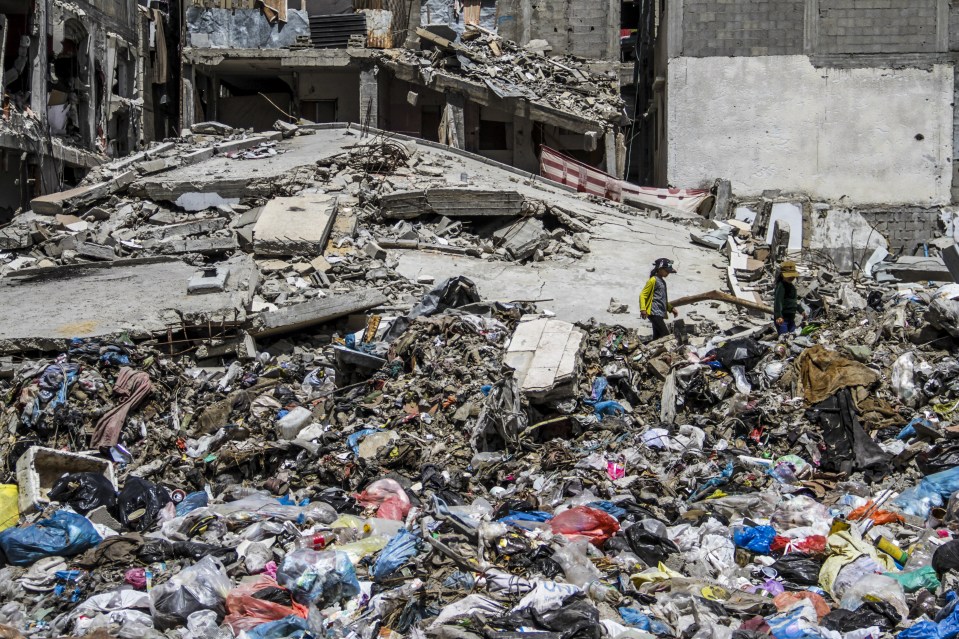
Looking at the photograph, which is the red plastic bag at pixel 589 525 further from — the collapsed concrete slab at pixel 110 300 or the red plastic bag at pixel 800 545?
the collapsed concrete slab at pixel 110 300

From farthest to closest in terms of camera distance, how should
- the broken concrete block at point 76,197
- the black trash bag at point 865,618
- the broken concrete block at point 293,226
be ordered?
the broken concrete block at point 76,197 → the broken concrete block at point 293,226 → the black trash bag at point 865,618

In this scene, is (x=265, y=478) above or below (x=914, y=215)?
below

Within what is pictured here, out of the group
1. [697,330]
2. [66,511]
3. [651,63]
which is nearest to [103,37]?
[651,63]

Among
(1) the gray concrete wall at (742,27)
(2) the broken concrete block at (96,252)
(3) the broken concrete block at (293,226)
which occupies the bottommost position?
(2) the broken concrete block at (96,252)

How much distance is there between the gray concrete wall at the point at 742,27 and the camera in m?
19.7

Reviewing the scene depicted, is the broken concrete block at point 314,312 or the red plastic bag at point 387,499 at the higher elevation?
the broken concrete block at point 314,312

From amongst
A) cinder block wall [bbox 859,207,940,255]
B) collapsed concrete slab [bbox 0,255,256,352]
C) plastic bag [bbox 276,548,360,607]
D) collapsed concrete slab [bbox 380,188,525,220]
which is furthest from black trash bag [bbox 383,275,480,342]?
cinder block wall [bbox 859,207,940,255]

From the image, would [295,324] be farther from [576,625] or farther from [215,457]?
[576,625]

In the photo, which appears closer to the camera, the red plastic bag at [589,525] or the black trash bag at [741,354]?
the red plastic bag at [589,525]

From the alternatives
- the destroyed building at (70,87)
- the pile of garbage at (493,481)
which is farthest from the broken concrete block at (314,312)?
the destroyed building at (70,87)

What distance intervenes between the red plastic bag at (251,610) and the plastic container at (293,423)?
316 centimetres

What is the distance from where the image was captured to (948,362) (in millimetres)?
8016

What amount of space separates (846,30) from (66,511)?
1879cm

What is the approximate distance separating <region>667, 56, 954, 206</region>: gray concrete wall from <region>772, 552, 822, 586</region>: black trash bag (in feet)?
51.1
